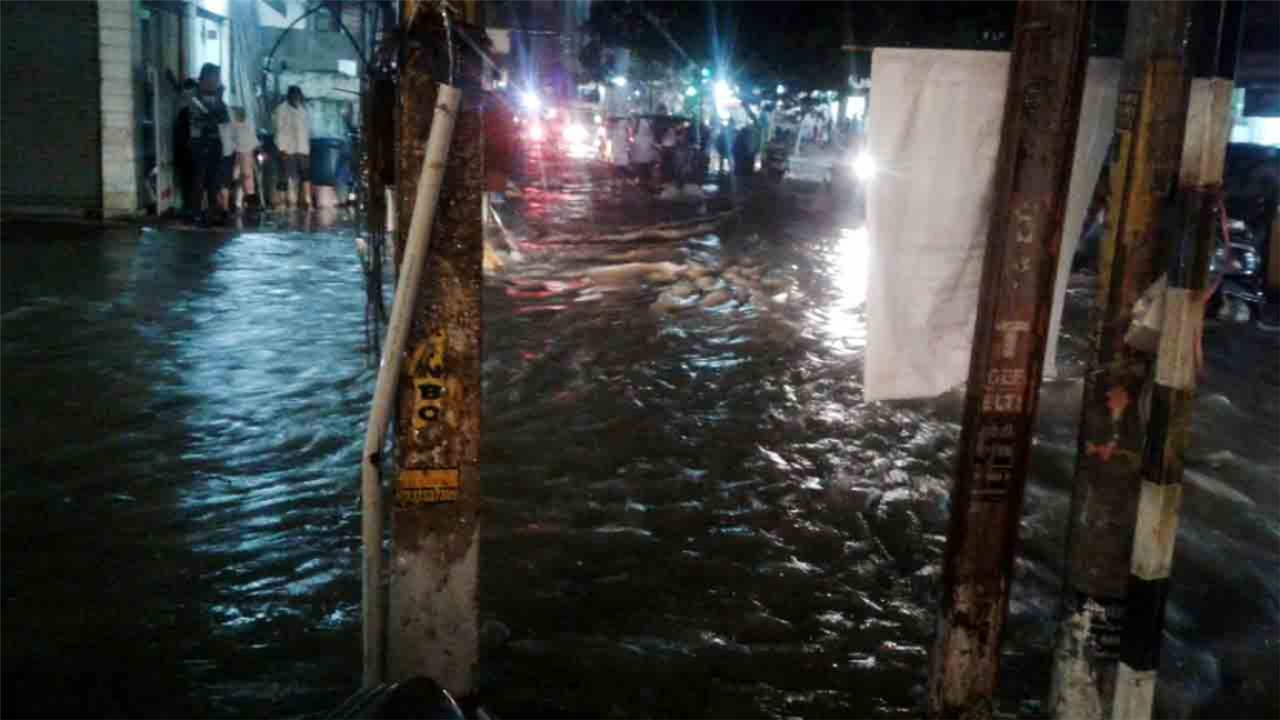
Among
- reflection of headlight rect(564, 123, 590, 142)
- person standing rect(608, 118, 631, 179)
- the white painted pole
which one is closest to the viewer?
the white painted pole

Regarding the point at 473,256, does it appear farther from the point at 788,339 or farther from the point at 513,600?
the point at 788,339

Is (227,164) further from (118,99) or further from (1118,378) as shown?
(1118,378)

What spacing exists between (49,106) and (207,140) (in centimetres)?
222

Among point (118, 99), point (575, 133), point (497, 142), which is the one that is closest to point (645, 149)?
point (118, 99)

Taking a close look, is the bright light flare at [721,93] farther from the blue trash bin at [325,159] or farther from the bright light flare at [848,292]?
the blue trash bin at [325,159]

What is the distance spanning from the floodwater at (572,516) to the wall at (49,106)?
18.1 feet

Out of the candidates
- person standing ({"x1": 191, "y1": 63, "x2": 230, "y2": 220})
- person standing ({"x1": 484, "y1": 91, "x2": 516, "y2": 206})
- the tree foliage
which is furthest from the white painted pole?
person standing ({"x1": 191, "y1": 63, "x2": 230, "y2": 220})

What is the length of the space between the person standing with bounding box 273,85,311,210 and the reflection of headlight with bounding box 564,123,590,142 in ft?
90.3

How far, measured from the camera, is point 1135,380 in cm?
339

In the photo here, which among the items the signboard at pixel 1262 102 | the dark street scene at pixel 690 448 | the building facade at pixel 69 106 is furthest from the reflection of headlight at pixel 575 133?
the dark street scene at pixel 690 448

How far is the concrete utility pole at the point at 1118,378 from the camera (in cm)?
319

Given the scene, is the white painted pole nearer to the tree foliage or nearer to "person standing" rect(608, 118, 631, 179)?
the tree foliage

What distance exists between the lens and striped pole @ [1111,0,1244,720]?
10.2 ft

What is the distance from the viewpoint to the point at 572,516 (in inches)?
240
